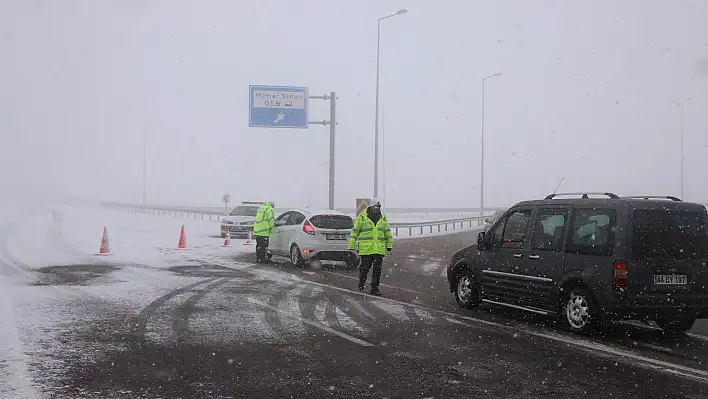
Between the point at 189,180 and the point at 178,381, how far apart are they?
123m

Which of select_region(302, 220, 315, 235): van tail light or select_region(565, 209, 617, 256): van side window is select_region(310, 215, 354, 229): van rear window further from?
select_region(565, 209, 617, 256): van side window

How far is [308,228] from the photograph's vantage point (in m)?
17.1

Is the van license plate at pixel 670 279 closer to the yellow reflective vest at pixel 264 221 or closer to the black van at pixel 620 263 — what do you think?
the black van at pixel 620 263

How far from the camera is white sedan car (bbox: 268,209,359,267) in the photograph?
17.0 meters

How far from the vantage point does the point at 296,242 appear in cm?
1738

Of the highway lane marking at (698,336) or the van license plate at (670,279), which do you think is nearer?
the van license plate at (670,279)

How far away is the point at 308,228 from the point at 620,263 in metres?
9.95

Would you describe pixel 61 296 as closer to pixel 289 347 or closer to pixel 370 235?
pixel 370 235

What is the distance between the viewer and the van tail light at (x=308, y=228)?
55.8ft

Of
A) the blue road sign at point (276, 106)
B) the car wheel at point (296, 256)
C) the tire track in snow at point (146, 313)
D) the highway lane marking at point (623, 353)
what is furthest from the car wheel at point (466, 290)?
the blue road sign at point (276, 106)

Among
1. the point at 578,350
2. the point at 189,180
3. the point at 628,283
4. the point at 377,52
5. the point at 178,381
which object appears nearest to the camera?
the point at 178,381

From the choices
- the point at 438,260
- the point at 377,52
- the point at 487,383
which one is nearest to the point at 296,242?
the point at 438,260

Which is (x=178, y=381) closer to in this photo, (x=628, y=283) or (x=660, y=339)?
(x=628, y=283)

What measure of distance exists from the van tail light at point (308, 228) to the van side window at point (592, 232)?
895cm
